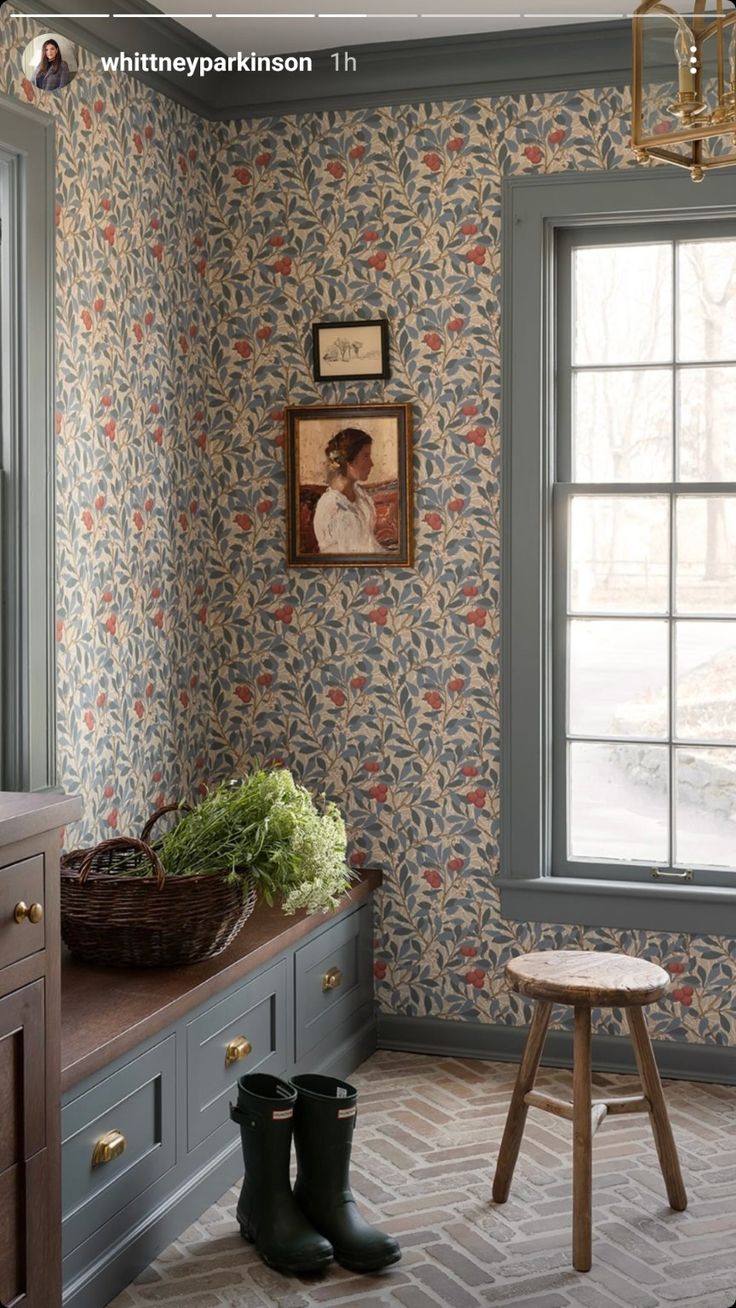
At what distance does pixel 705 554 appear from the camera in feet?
12.9

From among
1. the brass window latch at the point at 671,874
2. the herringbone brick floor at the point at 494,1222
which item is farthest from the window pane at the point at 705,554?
the herringbone brick floor at the point at 494,1222

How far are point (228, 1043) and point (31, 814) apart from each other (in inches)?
48.6

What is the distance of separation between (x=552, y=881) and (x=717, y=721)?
2.23 feet

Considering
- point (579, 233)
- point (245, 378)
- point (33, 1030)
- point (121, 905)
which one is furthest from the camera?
point (245, 378)

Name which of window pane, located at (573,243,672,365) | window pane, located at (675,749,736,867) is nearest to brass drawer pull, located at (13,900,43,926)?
window pane, located at (675,749,736,867)

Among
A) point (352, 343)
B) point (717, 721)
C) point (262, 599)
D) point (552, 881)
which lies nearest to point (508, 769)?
point (552, 881)

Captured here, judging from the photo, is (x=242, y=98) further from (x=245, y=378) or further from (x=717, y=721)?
(x=717, y=721)

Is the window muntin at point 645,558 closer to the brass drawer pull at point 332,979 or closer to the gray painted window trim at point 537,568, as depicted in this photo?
the gray painted window trim at point 537,568

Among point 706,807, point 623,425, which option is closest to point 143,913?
point 706,807

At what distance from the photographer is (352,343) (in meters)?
4.10

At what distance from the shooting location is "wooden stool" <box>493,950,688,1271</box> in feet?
9.25

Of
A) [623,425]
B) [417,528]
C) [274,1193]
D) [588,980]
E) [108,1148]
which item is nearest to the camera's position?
[108,1148]

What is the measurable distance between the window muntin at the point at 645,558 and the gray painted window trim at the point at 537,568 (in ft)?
0.22

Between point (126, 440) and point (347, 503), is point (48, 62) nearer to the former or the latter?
point (126, 440)
